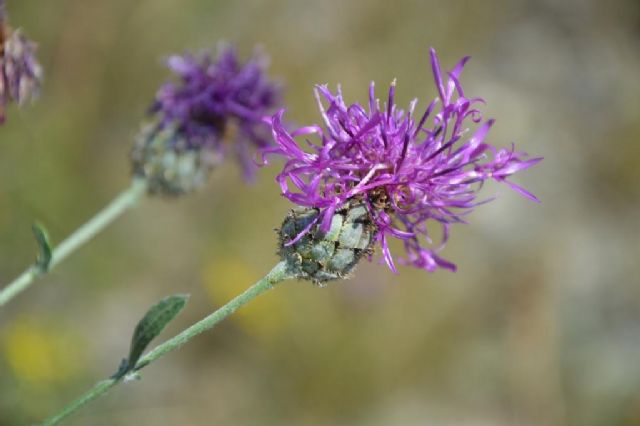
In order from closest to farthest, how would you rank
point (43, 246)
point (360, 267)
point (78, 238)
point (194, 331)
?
point (194, 331) → point (43, 246) → point (78, 238) → point (360, 267)

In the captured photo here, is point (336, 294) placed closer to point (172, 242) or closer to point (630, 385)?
point (172, 242)

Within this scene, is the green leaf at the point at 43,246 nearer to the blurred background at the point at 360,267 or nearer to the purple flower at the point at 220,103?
the purple flower at the point at 220,103

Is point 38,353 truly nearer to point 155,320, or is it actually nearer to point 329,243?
point 155,320

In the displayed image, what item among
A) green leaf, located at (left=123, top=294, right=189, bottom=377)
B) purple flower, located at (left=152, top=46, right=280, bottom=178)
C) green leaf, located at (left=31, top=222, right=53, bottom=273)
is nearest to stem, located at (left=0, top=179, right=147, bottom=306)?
green leaf, located at (left=31, top=222, right=53, bottom=273)

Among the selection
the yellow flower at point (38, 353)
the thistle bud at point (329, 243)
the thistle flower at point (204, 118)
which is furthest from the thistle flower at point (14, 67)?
the yellow flower at point (38, 353)

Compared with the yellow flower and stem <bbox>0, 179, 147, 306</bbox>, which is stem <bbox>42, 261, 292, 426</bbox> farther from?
the yellow flower

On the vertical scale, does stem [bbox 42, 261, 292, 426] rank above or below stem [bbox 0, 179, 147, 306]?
below

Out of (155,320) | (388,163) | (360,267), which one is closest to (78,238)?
(155,320)
